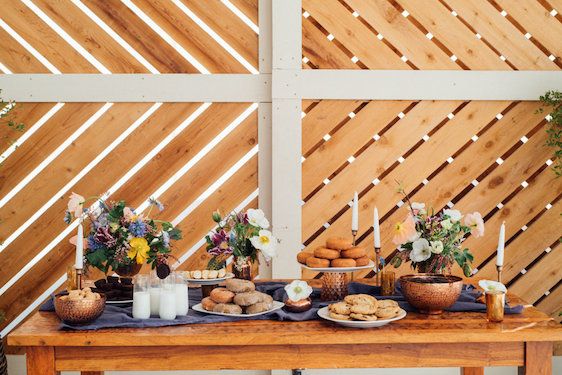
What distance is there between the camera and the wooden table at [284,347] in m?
1.78

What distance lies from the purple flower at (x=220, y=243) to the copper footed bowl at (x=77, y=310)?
1.59ft

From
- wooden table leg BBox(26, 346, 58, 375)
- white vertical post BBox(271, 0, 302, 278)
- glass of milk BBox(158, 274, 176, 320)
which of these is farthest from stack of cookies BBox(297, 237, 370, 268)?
white vertical post BBox(271, 0, 302, 278)

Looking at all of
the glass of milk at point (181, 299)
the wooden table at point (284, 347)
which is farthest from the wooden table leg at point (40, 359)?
the glass of milk at point (181, 299)

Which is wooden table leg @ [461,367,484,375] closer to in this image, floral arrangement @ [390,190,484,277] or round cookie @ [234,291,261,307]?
floral arrangement @ [390,190,484,277]

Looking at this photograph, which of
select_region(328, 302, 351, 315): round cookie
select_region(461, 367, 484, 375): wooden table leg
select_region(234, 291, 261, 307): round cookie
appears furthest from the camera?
select_region(461, 367, 484, 375): wooden table leg

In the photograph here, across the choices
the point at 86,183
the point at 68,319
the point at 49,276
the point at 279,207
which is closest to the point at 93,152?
the point at 86,183

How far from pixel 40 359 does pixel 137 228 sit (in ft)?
1.58

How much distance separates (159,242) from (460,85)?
1.88m

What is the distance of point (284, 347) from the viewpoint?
1.82 meters

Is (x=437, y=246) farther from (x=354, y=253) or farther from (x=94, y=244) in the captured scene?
(x=94, y=244)

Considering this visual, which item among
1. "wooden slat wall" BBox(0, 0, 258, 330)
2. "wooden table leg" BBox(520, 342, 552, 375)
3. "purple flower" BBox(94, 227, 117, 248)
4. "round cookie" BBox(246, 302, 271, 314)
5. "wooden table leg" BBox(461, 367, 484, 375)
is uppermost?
"wooden slat wall" BBox(0, 0, 258, 330)

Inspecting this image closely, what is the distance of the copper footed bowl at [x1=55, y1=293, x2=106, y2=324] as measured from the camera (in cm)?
183

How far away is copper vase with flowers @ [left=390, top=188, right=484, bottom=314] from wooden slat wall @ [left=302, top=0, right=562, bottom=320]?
46.9 inches

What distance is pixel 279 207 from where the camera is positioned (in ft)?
10.6
